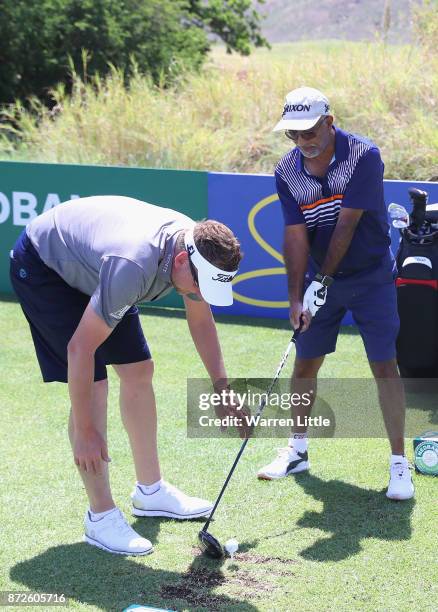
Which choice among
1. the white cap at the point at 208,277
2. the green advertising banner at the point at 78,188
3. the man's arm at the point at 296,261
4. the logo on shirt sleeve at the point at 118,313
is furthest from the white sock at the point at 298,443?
the green advertising banner at the point at 78,188

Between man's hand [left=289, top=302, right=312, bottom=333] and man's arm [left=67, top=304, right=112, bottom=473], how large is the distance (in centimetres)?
131

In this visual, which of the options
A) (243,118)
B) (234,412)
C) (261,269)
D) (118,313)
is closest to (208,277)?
(118,313)

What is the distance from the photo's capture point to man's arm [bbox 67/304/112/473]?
12.0 feet

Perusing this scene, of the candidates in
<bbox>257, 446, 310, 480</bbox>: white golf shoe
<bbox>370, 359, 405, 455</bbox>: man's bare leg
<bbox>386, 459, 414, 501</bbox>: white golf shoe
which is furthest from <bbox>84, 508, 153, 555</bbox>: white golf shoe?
<bbox>370, 359, 405, 455</bbox>: man's bare leg

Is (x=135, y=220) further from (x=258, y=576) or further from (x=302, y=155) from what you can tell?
(x=258, y=576)

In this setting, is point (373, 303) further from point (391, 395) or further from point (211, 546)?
point (211, 546)

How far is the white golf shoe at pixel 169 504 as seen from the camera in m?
4.53

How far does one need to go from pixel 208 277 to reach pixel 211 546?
123 centimetres

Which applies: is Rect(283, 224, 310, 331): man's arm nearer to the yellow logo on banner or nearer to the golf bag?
the golf bag

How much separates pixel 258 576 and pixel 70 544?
0.88 meters

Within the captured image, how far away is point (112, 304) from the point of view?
11.8ft

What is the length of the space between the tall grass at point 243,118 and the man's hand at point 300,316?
16.2 ft

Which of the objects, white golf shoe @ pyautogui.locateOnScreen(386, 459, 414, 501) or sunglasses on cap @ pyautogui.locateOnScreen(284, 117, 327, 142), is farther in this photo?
white golf shoe @ pyautogui.locateOnScreen(386, 459, 414, 501)

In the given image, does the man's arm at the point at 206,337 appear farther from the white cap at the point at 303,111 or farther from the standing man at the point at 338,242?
the white cap at the point at 303,111
